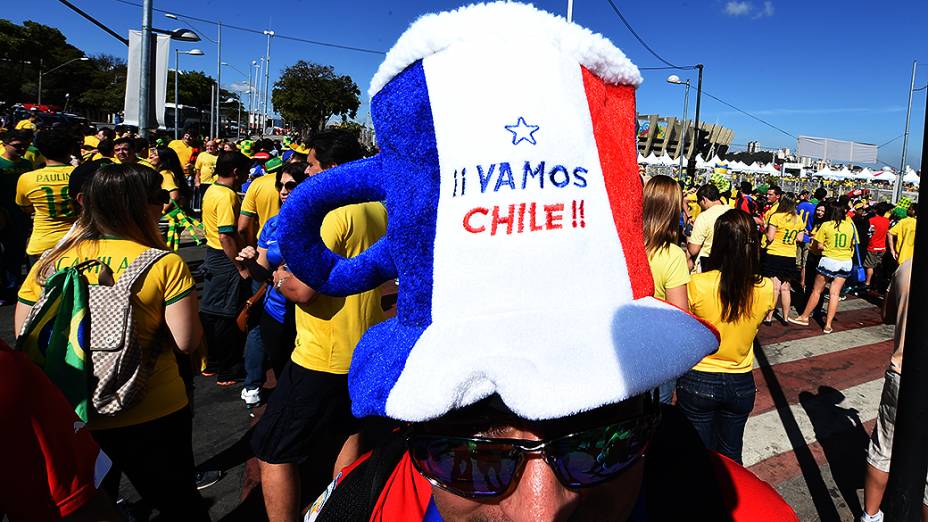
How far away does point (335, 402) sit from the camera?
→ 266cm

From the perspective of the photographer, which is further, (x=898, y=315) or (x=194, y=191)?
(x=194, y=191)

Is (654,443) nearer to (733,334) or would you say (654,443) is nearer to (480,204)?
(480,204)

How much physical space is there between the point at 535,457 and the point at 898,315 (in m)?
2.98

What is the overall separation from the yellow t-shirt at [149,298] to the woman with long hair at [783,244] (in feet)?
23.6

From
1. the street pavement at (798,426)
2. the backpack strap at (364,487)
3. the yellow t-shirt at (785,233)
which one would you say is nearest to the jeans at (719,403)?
the street pavement at (798,426)

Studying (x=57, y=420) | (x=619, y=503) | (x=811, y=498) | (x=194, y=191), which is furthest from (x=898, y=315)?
(x=194, y=191)

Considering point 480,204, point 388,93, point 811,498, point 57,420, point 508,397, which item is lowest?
point 811,498

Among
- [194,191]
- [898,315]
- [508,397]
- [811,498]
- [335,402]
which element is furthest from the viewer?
[194,191]

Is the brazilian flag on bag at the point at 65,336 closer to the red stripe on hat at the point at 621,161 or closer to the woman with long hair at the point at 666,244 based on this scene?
the red stripe on hat at the point at 621,161

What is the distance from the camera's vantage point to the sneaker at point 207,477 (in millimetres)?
3378

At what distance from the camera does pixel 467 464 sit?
0.88 metres

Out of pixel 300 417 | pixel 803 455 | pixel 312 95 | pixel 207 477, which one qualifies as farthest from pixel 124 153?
pixel 312 95

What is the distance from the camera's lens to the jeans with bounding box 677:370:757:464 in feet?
10.5

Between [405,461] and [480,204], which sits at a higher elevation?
[480,204]
